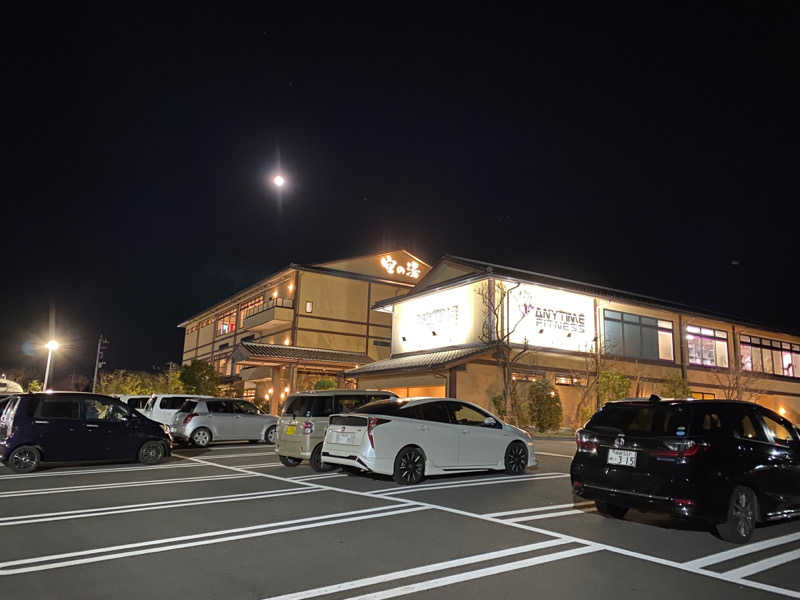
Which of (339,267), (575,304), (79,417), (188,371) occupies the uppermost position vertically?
(339,267)

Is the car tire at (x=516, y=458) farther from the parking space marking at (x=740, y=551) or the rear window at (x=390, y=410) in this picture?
the parking space marking at (x=740, y=551)

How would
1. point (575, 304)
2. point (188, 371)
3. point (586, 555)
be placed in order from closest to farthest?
point (586, 555), point (575, 304), point (188, 371)

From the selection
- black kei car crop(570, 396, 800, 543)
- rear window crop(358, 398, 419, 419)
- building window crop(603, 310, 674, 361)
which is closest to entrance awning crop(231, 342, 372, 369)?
building window crop(603, 310, 674, 361)

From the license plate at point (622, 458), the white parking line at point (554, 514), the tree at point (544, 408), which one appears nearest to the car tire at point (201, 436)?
the tree at point (544, 408)

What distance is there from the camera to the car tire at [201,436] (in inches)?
718

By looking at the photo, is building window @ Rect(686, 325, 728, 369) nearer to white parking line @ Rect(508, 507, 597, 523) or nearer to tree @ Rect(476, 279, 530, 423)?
tree @ Rect(476, 279, 530, 423)

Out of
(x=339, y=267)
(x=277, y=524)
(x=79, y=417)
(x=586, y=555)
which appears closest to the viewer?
(x=586, y=555)

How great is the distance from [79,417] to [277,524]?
25.5ft

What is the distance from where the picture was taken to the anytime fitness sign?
88.5 feet

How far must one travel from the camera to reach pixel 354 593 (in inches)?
182

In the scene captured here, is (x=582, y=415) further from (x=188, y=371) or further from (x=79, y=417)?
(x=188, y=371)

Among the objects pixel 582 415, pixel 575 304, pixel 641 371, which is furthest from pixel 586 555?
pixel 641 371

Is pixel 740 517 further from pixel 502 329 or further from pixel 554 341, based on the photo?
pixel 554 341

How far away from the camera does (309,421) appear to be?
12.1 m
